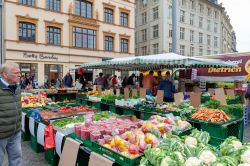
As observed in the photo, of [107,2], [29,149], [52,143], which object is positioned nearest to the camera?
[52,143]

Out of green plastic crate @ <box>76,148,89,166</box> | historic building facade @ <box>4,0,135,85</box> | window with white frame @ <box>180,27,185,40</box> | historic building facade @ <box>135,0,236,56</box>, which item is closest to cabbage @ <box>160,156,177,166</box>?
green plastic crate @ <box>76,148,89,166</box>

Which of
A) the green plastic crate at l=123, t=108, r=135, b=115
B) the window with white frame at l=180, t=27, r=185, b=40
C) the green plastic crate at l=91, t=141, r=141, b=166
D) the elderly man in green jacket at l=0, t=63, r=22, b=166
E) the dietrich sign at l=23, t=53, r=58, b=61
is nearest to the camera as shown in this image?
the green plastic crate at l=91, t=141, r=141, b=166

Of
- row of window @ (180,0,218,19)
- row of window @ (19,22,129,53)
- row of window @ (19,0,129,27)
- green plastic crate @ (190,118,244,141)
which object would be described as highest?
row of window @ (180,0,218,19)

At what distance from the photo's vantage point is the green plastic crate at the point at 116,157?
2879mm

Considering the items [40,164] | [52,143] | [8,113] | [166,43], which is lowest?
[40,164]

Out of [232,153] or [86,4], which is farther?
[86,4]

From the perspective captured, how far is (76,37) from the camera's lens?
25.3 meters

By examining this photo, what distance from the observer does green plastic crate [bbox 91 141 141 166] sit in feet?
9.44

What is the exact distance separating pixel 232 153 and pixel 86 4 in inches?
1035

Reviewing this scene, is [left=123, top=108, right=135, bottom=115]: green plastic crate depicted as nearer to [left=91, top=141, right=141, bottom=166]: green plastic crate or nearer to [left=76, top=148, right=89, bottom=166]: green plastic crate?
[left=76, top=148, right=89, bottom=166]: green plastic crate

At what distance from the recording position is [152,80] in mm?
12023

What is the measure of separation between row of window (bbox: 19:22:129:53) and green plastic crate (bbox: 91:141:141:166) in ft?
67.4

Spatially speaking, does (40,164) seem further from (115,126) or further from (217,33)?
(217,33)

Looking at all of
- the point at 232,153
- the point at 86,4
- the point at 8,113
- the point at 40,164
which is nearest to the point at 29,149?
the point at 40,164
